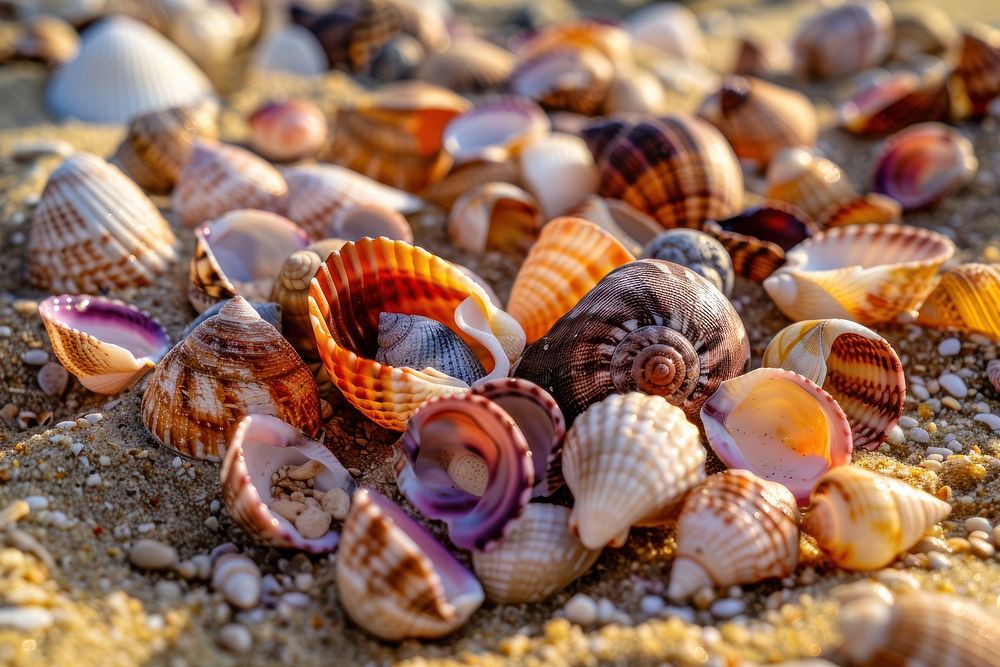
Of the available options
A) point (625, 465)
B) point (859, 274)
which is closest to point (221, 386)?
point (625, 465)

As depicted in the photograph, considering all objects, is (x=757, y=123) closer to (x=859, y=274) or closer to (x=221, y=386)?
(x=859, y=274)

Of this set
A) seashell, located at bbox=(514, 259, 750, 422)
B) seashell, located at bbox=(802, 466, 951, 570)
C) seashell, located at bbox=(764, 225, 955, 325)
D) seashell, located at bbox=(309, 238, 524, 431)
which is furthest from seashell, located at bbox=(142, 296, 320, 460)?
seashell, located at bbox=(764, 225, 955, 325)

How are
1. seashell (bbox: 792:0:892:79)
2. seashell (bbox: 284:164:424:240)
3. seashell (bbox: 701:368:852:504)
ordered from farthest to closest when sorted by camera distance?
seashell (bbox: 792:0:892:79) → seashell (bbox: 284:164:424:240) → seashell (bbox: 701:368:852:504)

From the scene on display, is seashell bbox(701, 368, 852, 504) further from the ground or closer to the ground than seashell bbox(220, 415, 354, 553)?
further from the ground

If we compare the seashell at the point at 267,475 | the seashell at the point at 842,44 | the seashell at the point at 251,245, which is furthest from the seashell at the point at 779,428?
the seashell at the point at 842,44

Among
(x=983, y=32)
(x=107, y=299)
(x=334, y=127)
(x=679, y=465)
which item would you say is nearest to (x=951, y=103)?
(x=983, y=32)

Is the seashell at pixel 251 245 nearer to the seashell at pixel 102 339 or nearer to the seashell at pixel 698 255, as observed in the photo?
the seashell at pixel 102 339

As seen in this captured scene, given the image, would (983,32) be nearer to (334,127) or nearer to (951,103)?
(951,103)

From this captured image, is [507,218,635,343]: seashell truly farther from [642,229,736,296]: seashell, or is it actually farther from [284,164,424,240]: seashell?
[284,164,424,240]: seashell
